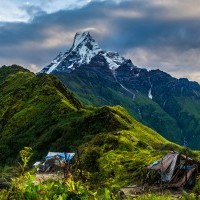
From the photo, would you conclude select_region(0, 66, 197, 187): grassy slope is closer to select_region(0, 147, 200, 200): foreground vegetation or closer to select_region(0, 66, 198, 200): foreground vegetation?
select_region(0, 66, 198, 200): foreground vegetation

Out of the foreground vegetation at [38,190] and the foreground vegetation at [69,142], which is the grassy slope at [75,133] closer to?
the foreground vegetation at [69,142]

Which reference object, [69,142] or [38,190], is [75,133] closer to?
[69,142]

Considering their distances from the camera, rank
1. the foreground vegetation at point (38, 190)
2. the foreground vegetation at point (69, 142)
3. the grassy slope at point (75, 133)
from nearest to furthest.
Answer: the foreground vegetation at point (38, 190), the foreground vegetation at point (69, 142), the grassy slope at point (75, 133)

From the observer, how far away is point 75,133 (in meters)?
108

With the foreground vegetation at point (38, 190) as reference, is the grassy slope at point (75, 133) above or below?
above

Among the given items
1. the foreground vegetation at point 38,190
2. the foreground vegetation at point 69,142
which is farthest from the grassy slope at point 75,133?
the foreground vegetation at point 38,190

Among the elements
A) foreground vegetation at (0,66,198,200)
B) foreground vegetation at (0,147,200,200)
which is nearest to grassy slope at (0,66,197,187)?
foreground vegetation at (0,66,198,200)

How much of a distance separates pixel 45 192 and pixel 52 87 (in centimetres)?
15877

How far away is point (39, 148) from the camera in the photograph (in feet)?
375

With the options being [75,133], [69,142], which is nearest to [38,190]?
[69,142]

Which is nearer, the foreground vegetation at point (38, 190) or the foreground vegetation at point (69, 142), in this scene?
the foreground vegetation at point (38, 190)

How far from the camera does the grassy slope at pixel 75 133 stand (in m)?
56.6

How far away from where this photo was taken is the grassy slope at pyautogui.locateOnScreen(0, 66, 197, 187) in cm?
5662

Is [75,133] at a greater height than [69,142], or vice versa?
[75,133]
